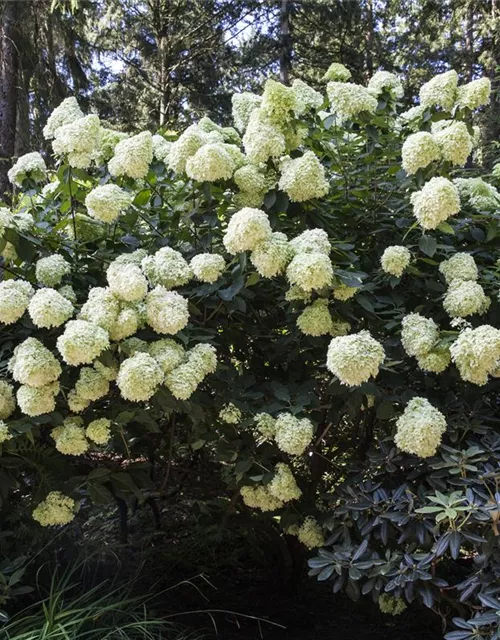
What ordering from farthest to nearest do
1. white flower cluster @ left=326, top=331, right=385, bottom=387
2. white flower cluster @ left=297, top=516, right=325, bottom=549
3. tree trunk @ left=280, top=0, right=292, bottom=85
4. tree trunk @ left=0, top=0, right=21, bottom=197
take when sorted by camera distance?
tree trunk @ left=280, top=0, right=292, bottom=85, tree trunk @ left=0, top=0, right=21, bottom=197, white flower cluster @ left=297, top=516, right=325, bottom=549, white flower cluster @ left=326, top=331, right=385, bottom=387

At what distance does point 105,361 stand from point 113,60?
14.1 m

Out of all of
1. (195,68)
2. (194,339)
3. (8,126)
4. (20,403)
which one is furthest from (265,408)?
(195,68)

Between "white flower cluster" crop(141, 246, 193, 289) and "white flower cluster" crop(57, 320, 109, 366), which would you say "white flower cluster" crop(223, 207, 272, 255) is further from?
"white flower cluster" crop(57, 320, 109, 366)

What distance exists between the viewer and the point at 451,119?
2.43 metres

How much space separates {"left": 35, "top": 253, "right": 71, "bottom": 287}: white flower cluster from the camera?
2293 millimetres

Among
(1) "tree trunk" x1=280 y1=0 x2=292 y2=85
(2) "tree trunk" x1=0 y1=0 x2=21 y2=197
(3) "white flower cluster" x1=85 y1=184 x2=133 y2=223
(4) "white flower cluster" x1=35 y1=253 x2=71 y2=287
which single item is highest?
(1) "tree trunk" x1=280 y1=0 x2=292 y2=85

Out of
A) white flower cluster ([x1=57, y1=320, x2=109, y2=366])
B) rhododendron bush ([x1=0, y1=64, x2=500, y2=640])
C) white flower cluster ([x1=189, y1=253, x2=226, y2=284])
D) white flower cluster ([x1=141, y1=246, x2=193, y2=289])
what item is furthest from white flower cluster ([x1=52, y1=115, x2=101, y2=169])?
white flower cluster ([x1=57, y1=320, x2=109, y2=366])

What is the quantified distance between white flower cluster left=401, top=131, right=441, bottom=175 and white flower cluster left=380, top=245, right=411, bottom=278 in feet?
0.91

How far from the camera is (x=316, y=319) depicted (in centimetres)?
218

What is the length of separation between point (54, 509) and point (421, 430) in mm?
1301

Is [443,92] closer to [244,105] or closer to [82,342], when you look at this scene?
[244,105]

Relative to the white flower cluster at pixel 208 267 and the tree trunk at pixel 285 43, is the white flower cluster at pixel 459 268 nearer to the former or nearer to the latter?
the white flower cluster at pixel 208 267

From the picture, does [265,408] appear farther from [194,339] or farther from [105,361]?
[105,361]

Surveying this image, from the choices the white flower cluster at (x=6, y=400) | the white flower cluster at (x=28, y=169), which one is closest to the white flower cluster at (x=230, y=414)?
the white flower cluster at (x=6, y=400)
